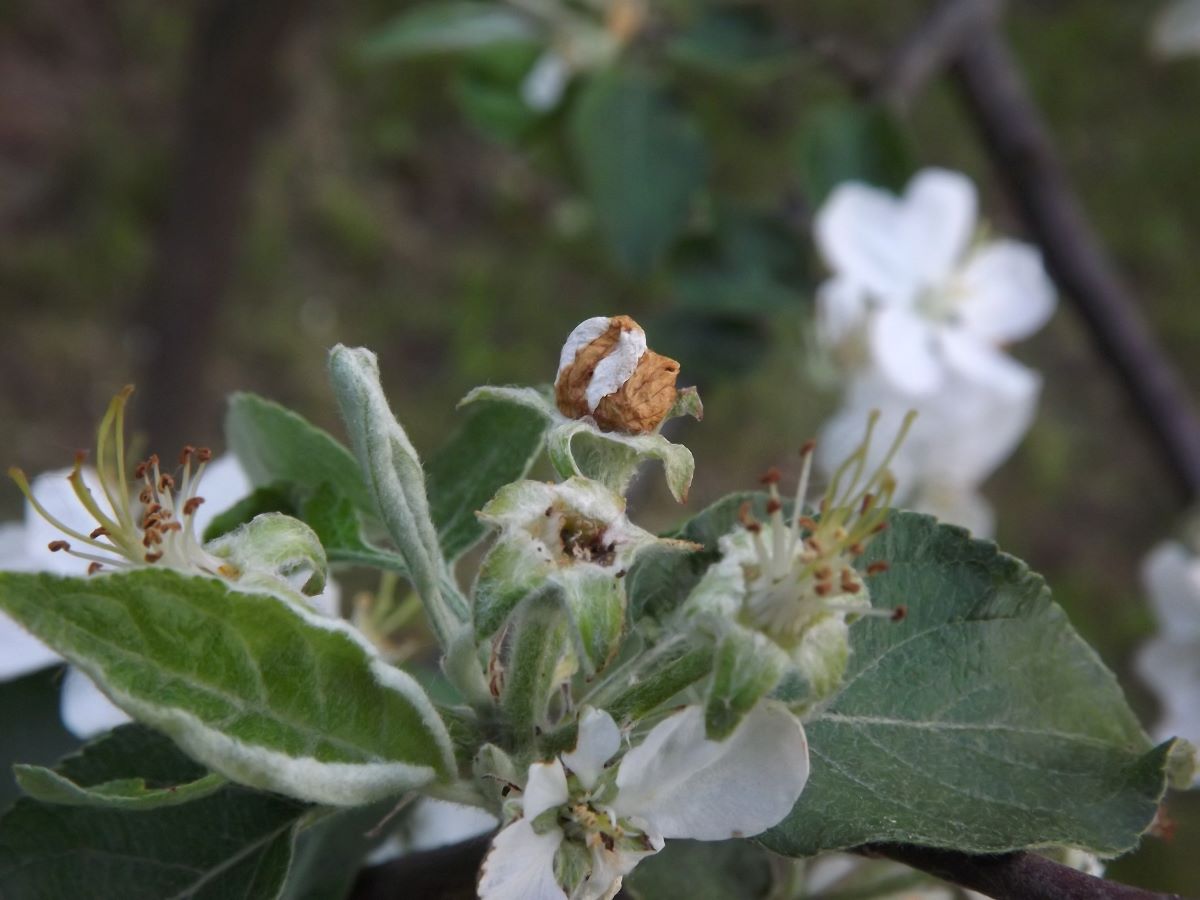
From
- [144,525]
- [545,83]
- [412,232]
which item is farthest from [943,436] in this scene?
[412,232]

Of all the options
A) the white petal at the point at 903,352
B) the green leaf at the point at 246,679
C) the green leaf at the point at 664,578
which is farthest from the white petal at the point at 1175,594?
the green leaf at the point at 246,679

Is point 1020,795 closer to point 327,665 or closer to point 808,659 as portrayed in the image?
point 808,659

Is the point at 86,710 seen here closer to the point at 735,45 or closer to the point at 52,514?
the point at 52,514

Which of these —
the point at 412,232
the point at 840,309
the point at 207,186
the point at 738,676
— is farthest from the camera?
the point at 412,232

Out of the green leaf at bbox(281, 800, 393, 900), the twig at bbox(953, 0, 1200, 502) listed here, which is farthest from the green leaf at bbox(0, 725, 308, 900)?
the twig at bbox(953, 0, 1200, 502)

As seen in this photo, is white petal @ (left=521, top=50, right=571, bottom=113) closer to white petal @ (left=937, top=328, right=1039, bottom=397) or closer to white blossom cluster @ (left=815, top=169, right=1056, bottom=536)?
white blossom cluster @ (left=815, top=169, right=1056, bottom=536)

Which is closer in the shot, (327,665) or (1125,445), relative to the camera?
(327,665)

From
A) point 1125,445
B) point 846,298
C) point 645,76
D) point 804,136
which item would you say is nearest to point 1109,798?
point 846,298
